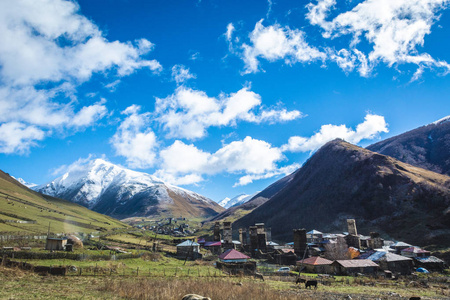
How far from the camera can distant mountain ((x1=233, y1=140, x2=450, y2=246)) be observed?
75188 mm

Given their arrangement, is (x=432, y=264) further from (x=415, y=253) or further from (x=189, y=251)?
(x=189, y=251)

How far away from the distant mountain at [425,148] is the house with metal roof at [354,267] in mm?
104799

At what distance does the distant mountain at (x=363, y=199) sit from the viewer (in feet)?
247

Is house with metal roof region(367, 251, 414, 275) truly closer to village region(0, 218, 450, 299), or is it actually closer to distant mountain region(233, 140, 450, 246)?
village region(0, 218, 450, 299)

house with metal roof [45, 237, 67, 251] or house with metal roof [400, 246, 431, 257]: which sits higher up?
house with metal roof [45, 237, 67, 251]

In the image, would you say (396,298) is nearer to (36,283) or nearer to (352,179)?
(36,283)

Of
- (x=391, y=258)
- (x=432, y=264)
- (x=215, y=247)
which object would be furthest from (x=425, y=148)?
(x=215, y=247)

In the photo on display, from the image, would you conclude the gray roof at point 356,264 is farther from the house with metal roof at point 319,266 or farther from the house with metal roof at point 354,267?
the house with metal roof at point 319,266

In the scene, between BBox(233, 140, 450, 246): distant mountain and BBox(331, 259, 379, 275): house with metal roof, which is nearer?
BBox(331, 259, 379, 275): house with metal roof

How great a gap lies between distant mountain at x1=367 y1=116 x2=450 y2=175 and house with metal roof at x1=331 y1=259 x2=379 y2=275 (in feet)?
344

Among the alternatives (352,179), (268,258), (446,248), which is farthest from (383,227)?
(268,258)

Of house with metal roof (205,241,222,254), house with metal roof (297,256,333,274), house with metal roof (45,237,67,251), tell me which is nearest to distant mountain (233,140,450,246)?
house with metal roof (297,256,333,274)

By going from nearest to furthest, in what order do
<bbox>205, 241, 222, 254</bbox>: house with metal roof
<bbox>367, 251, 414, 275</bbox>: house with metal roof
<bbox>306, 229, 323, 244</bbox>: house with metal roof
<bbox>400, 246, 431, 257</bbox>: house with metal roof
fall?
<bbox>367, 251, 414, 275</bbox>: house with metal roof → <bbox>400, 246, 431, 257</bbox>: house with metal roof → <bbox>205, 241, 222, 254</bbox>: house with metal roof → <bbox>306, 229, 323, 244</bbox>: house with metal roof

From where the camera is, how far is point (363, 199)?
100688mm
